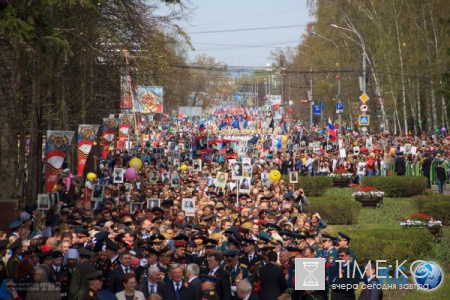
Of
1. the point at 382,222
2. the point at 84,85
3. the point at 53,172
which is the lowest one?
the point at 382,222

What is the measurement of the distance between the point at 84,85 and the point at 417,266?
16069 millimetres

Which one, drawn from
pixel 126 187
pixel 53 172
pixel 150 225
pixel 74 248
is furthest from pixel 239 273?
pixel 126 187

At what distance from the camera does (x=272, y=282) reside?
13.8 m

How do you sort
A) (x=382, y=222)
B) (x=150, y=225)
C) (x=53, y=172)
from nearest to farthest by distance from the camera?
(x=150, y=225) → (x=53, y=172) → (x=382, y=222)

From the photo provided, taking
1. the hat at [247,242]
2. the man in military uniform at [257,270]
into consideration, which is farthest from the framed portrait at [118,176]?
the man in military uniform at [257,270]

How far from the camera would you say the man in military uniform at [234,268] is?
47.2 ft

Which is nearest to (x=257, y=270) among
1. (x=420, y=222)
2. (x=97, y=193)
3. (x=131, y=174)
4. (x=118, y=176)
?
(x=420, y=222)

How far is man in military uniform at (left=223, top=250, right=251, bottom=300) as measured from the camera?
14.4m

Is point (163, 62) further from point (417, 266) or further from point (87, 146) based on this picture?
point (417, 266)

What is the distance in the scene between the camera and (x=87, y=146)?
28.4 m

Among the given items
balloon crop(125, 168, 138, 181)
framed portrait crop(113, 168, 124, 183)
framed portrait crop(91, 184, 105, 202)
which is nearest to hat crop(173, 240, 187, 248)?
framed portrait crop(91, 184, 105, 202)

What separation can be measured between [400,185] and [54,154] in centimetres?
1793

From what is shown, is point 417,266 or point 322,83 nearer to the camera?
point 417,266

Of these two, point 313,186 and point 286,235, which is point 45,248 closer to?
point 286,235
